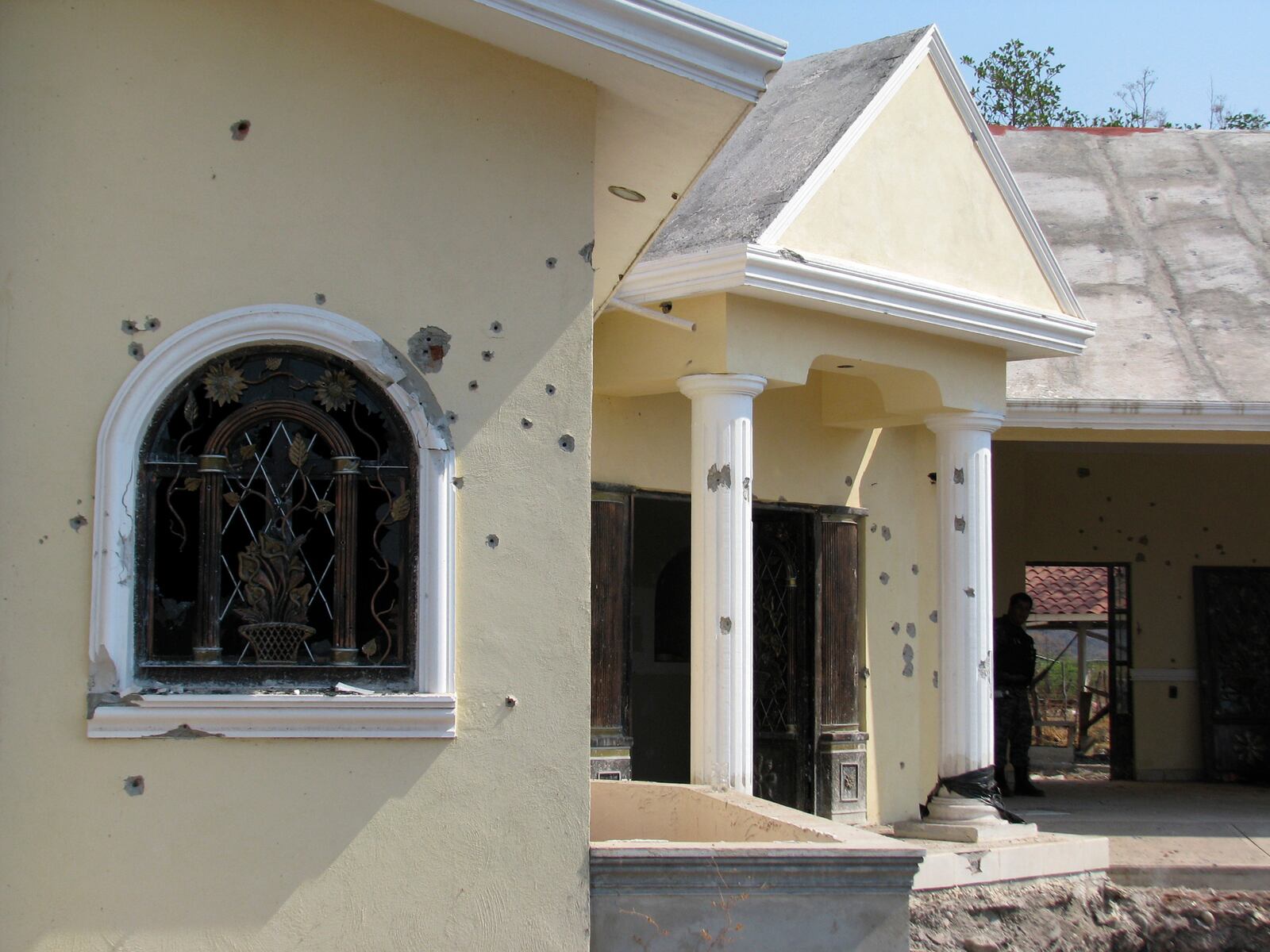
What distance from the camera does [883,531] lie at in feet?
31.8

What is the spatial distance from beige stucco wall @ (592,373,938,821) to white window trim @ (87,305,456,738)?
444cm

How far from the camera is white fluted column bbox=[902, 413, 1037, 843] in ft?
27.9

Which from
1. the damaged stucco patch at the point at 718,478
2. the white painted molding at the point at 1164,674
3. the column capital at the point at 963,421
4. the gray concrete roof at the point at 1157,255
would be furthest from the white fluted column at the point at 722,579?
the white painted molding at the point at 1164,674

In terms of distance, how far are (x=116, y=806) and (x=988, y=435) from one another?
5.94 meters

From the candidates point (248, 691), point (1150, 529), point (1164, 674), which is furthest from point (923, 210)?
point (1164, 674)

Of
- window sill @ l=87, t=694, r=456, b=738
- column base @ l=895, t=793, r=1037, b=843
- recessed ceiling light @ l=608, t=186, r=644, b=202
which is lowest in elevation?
column base @ l=895, t=793, r=1037, b=843

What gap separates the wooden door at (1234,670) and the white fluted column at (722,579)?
24.4 feet

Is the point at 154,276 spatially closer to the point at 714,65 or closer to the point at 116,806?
the point at 116,806

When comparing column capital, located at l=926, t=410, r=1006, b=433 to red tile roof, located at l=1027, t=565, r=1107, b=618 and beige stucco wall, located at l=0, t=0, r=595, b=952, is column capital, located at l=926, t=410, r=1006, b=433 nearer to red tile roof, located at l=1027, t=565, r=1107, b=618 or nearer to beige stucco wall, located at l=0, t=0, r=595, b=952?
beige stucco wall, located at l=0, t=0, r=595, b=952

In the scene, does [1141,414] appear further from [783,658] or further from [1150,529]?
[1150,529]

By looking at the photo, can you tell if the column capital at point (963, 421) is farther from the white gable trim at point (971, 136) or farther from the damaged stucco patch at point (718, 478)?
the damaged stucco patch at point (718, 478)

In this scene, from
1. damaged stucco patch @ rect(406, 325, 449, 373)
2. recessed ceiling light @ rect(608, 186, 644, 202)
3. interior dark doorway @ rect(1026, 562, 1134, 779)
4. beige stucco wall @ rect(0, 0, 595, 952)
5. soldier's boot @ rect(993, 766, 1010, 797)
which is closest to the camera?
beige stucco wall @ rect(0, 0, 595, 952)

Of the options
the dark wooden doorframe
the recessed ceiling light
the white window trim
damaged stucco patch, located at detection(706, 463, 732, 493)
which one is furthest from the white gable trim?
the white window trim

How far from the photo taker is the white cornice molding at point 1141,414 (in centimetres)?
977
